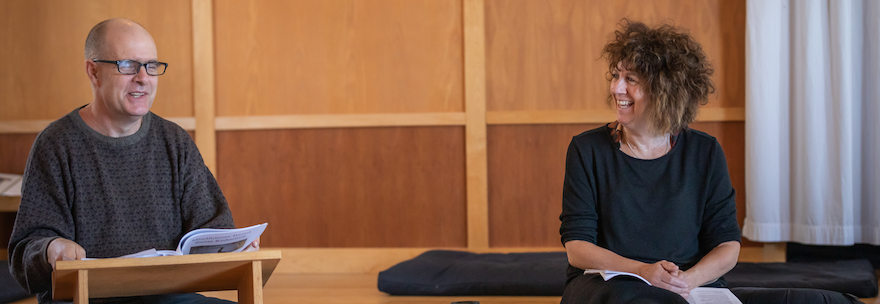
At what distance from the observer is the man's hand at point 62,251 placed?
1419 mm

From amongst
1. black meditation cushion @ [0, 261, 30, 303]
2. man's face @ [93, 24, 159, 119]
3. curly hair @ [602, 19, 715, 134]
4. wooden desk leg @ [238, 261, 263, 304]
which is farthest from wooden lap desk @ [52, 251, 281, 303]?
black meditation cushion @ [0, 261, 30, 303]

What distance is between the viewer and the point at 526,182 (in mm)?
3395

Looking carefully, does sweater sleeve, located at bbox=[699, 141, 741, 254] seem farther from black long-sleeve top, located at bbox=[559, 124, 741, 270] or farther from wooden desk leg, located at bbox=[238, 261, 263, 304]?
wooden desk leg, located at bbox=[238, 261, 263, 304]

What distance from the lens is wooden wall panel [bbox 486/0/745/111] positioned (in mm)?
3260

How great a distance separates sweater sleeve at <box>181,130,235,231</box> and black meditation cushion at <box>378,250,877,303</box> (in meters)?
1.13

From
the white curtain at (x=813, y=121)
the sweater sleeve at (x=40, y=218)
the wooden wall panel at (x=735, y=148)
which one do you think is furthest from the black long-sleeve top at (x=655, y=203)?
the wooden wall panel at (x=735, y=148)

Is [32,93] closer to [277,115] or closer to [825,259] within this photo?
[277,115]

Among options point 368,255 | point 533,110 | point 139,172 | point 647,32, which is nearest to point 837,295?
point 647,32

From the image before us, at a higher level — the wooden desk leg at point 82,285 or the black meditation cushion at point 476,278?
the wooden desk leg at point 82,285

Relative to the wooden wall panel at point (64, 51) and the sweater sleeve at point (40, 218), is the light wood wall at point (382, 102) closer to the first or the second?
the wooden wall panel at point (64, 51)

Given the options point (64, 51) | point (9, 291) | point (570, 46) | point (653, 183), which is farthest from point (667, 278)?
point (64, 51)

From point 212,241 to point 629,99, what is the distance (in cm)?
114

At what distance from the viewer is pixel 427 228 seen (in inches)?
135

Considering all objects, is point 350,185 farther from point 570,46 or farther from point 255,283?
point 255,283
